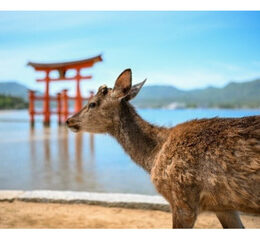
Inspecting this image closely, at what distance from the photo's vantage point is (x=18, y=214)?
9.70 ft

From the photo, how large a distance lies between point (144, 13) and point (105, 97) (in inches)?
43.9

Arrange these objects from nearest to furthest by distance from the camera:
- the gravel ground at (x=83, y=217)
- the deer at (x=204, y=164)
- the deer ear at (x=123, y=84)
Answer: the deer at (x=204, y=164)
the deer ear at (x=123, y=84)
the gravel ground at (x=83, y=217)

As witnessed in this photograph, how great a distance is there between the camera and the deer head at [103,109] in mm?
2227

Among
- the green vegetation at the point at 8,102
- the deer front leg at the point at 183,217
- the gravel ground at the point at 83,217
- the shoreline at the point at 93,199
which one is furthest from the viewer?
the green vegetation at the point at 8,102

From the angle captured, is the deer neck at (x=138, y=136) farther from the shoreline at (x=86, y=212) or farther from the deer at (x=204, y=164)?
the shoreline at (x=86, y=212)

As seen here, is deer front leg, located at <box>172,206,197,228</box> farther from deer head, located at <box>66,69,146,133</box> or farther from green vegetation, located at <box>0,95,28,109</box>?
green vegetation, located at <box>0,95,28,109</box>

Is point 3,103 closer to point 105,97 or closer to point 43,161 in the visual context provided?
point 43,161

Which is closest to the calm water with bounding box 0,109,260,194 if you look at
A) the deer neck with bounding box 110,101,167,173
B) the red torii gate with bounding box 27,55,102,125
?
the deer neck with bounding box 110,101,167,173

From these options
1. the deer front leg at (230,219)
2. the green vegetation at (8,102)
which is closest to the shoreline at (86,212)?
the deer front leg at (230,219)

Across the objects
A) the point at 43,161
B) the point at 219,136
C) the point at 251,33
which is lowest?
the point at 43,161

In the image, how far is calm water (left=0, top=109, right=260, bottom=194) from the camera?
4.64 m

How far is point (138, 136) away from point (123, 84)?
13.0 inches
